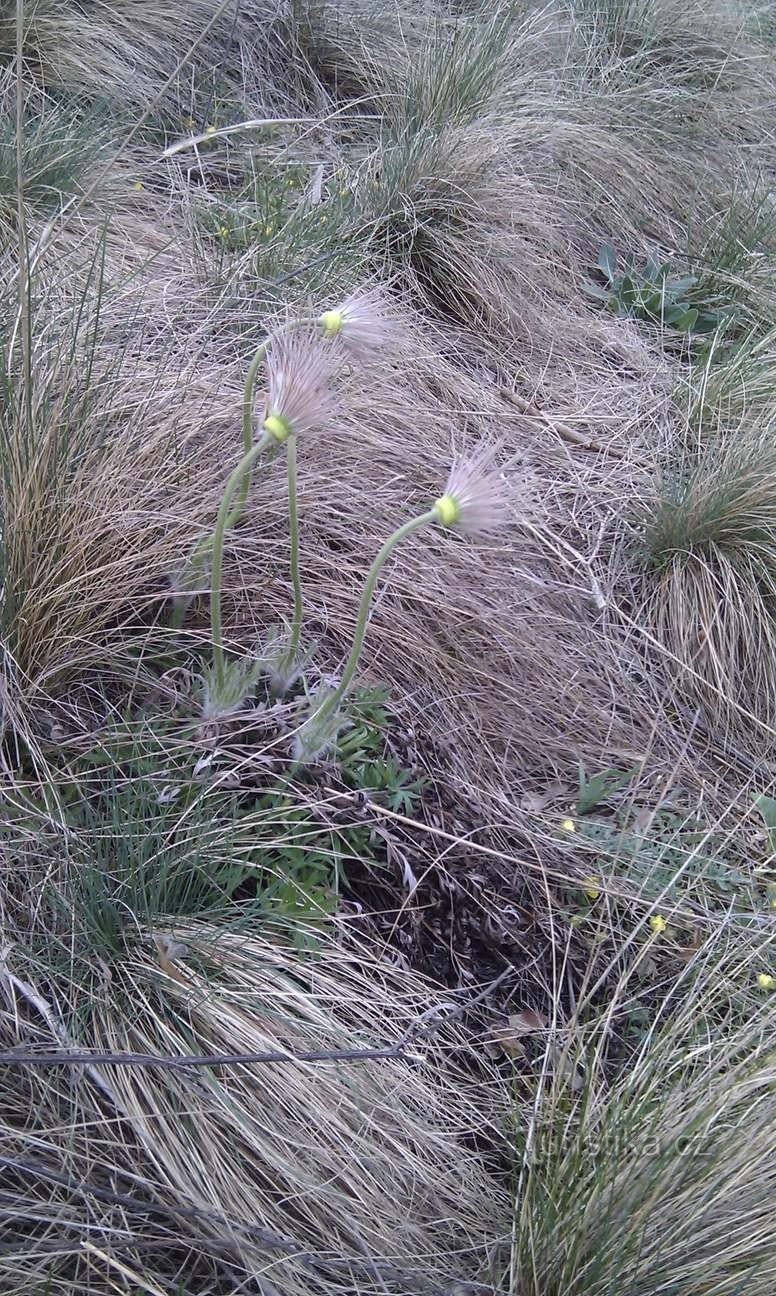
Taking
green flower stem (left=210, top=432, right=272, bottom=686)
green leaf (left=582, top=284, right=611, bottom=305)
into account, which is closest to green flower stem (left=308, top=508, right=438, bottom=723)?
green flower stem (left=210, top=432, right=272, bottom=686)

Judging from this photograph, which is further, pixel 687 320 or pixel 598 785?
pixel 687 320

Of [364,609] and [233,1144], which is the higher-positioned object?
[364,609]

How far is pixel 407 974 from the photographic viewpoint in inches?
57.1

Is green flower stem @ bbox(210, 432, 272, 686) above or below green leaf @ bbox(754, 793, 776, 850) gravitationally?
above

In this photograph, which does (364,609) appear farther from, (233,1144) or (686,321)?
(686,321)

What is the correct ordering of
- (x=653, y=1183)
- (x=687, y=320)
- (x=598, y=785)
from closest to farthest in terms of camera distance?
1. (x=653, y=1183)
2. (x=598, y=785)
3. (x=687, y=320)

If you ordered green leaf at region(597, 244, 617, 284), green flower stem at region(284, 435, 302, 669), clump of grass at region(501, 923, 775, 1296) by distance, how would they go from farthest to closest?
green leaf at region(597, 244, 617, 284)
green flower stem at region(284, 435, 302, 669)
clump of grass at region(501, 923, 775, 1296)

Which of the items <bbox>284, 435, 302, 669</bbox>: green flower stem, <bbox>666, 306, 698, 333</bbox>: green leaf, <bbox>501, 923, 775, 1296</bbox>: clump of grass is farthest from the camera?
<bbox>666, 306, 698, 333</bbox>: green leaf

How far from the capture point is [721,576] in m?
2.19

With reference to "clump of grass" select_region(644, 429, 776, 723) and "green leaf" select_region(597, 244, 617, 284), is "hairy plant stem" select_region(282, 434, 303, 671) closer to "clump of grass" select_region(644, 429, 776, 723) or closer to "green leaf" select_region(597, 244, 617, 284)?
"clump of grass" select_region(644, 429, 776, 723)

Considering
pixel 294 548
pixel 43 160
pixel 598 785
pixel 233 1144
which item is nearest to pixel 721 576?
pixel 598 785

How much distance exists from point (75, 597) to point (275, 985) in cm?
66

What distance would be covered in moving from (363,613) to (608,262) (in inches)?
87.3

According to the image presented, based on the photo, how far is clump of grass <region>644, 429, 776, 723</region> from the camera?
2104 mm
